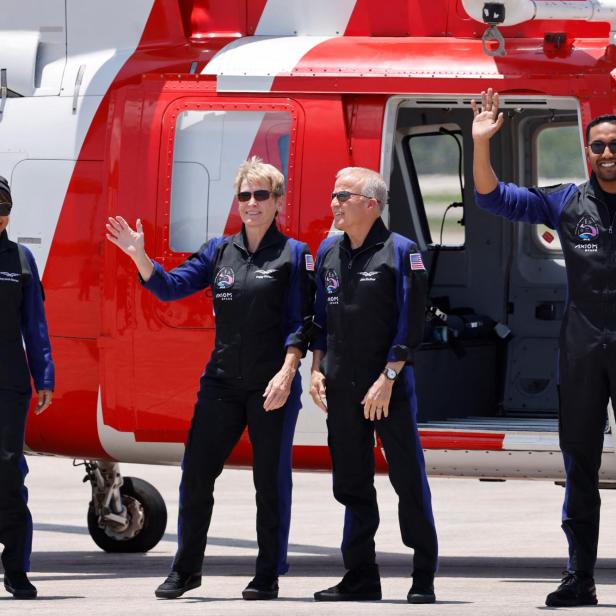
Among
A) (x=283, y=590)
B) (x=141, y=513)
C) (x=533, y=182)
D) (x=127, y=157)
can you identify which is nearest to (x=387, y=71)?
(x=127, y=157)

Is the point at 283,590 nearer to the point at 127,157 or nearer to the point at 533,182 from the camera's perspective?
the point at 127,157

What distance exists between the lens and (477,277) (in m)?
9.01

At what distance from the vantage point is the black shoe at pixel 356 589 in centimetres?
649

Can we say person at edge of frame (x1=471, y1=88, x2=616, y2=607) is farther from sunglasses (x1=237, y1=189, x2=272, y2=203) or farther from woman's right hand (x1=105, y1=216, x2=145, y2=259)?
woman's right hand (x1=105, y1=216, x2=145, y2=259)

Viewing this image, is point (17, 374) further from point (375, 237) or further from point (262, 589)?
point (375, 237)

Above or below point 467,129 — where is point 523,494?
below

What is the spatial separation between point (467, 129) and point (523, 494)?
5015 mm

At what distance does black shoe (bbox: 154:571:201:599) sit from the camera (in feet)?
21.6

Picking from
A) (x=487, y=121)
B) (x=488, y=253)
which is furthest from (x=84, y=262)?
(x=487, y=121)

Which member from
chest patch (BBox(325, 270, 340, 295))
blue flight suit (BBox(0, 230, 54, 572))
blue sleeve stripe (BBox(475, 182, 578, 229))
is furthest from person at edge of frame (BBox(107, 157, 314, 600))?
blue sleeve stripe (BBox(475, 182, 578, 229))

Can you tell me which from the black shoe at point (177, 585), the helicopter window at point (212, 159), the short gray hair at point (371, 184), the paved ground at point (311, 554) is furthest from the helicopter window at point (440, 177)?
the black shoe at point (177, 585)

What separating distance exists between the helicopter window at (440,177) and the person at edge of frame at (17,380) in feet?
9.39

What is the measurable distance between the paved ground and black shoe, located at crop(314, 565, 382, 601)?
0.10 m

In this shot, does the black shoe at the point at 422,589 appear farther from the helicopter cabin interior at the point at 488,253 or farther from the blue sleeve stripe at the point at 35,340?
the helicopter cabin interior at the point at 488,253
